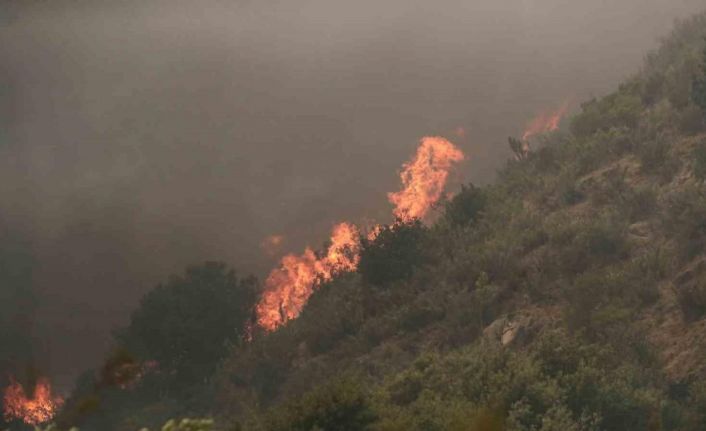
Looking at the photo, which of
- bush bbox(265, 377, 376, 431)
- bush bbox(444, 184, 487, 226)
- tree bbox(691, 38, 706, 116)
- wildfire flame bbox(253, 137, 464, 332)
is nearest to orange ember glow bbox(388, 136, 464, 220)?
wildfire flame bbox(253, 137, 464, 332)

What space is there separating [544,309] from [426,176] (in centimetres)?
2677

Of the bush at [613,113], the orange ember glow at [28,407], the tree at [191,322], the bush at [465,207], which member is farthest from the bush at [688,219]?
the orange ember glow at [28,407]

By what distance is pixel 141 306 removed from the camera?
33938 millimetres

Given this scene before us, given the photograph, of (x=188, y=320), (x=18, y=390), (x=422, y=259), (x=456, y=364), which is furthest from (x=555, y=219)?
(x=18, y=390)

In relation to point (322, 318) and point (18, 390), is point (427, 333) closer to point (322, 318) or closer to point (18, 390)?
point (322, 318)

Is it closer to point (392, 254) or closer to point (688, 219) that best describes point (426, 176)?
point (392, 254)

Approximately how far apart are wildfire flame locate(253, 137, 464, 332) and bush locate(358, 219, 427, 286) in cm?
204

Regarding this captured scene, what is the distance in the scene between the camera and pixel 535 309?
17.5 meters

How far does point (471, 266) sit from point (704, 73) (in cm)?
958

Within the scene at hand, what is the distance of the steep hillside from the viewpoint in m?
11.5

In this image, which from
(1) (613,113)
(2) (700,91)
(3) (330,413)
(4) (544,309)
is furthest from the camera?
(1) (613,113)

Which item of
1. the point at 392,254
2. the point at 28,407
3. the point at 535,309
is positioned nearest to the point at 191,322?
the point at 28,407

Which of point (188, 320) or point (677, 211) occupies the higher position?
Result: point (188, 320)

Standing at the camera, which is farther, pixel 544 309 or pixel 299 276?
pixel 299 276
